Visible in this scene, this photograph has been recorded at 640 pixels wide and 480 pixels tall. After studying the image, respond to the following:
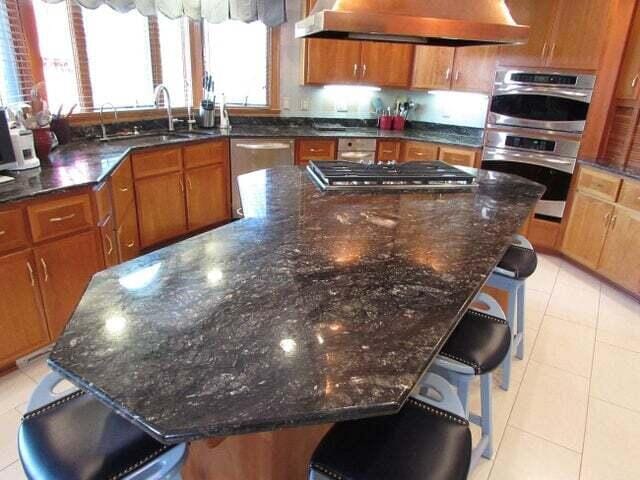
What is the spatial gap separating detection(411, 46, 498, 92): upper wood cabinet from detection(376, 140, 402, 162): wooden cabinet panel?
0.68 meters

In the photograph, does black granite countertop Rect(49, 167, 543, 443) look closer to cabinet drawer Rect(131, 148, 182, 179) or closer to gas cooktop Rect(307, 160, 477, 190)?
gas cooktop Rect(307, 160, 477, 190)

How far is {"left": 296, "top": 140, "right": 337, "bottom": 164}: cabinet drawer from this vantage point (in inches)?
168

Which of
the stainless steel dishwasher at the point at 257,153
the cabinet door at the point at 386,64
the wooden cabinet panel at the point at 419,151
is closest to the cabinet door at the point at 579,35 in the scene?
the wooden cabinet panel at the point at 419,151

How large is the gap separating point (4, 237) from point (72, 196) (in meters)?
0.37

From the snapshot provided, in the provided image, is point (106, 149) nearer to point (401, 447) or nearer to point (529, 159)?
point (401, 447)

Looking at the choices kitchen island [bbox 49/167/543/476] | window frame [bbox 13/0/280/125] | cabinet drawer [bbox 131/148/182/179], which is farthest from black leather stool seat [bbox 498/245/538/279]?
window frame [bbox 13/0/280/125]

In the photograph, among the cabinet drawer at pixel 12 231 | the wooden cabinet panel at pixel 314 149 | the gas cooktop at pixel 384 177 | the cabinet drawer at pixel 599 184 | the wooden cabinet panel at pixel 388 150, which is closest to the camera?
the cabinet drawer at pixel 12 231

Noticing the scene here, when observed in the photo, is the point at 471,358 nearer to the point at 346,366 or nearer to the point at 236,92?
the point at 346,366

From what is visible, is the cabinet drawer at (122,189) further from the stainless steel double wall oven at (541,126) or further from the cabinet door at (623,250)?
the cabinet door at (623,250)

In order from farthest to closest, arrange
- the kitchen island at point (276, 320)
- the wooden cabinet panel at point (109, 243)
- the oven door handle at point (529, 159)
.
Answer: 1. the oven door handle at point (529, 159)
2. the wooden cabinet panel at point (109, 243)
3. the kitchen island at point (276, 320)

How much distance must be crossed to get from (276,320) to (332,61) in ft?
12.8

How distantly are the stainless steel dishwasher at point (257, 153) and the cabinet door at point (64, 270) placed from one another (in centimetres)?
173

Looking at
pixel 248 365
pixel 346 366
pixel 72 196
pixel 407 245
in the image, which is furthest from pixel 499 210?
pixel 72 196

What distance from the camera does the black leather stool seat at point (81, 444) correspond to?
0.94 metres
